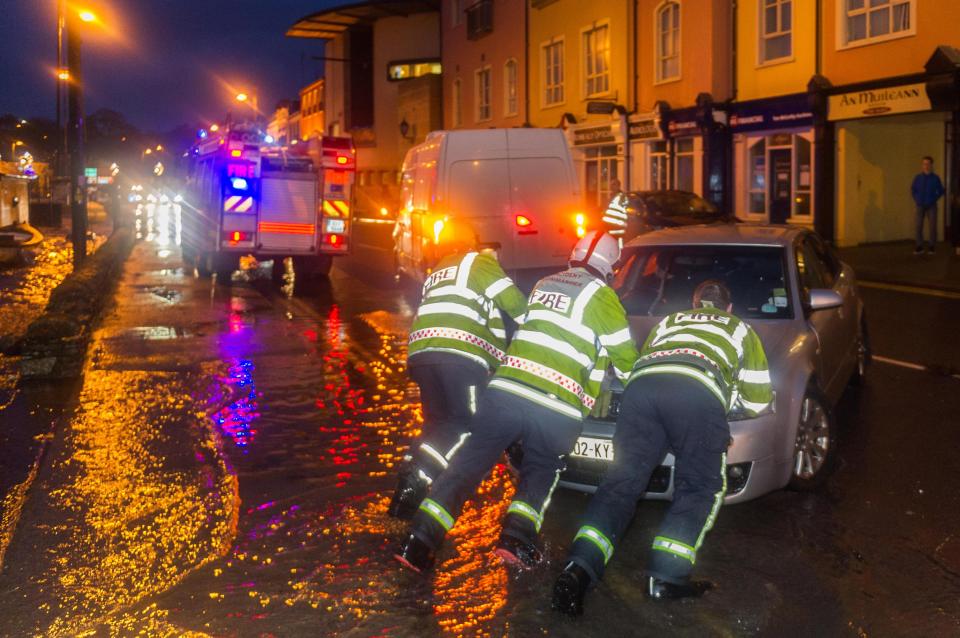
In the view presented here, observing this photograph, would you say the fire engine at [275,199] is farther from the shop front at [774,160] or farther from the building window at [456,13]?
the building window at [456,13]

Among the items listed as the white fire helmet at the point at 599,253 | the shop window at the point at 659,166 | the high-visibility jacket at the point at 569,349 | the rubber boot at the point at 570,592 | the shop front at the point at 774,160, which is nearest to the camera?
the rubber boot at the point at 570,592

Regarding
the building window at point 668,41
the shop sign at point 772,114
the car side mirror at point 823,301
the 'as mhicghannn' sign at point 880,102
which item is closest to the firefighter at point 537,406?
the car side mirror at point 823,301

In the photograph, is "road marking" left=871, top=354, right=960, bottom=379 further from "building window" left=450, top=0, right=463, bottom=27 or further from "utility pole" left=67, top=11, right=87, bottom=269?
"building window" left=450, top=0, right=463, bottom=27

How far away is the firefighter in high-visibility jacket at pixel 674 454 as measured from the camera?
4.80 meters

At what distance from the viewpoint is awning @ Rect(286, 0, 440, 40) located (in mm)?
58812

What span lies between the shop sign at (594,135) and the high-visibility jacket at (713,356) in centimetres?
2868

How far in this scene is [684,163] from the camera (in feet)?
100.0

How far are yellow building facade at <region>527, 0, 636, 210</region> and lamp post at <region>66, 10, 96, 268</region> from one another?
1440 cm

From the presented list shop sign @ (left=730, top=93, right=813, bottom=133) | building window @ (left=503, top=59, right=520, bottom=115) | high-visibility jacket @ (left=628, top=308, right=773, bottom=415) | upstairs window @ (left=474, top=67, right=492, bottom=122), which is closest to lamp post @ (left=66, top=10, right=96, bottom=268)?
shop sign @ (left=730, top=93, right=813, bottom=133)

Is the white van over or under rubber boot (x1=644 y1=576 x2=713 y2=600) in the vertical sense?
over

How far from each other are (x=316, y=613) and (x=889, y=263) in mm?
17875

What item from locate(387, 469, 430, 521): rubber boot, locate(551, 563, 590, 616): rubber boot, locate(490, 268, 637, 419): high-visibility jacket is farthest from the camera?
locate(387, 469, 430, 521): rubber boot

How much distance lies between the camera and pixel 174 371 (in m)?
11.1

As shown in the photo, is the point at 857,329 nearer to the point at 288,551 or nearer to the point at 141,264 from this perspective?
the point at 288,551
